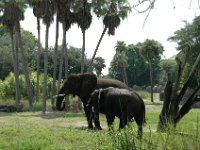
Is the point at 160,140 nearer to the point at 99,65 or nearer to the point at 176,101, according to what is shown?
the point at 176,101

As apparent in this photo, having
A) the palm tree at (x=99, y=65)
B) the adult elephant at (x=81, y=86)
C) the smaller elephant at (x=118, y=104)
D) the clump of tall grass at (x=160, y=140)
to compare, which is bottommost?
the clump of tall grass at (x=160, y=140)

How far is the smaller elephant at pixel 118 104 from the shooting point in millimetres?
13552

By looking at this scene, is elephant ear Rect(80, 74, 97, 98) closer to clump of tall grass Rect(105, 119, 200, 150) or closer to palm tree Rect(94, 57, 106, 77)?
clump of tall grass Rect(105, 119, 200, 150)

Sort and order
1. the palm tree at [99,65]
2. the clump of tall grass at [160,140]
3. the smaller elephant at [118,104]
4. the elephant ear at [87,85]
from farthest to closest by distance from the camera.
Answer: the palm tree at [99,65]
the elephant ear at [87,85]
the smaller elephant at [118,104]
the clump of tall grass at [160,140]

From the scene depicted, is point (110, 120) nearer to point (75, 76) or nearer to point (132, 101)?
point (132, 101)

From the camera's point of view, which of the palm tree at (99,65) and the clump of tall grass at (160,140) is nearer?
the clump of tall grass at (160,140)

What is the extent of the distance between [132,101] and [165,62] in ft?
315

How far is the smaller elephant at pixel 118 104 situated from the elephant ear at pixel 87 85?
396 centimetres

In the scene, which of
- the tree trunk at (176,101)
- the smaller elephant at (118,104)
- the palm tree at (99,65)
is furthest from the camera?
the palm tree at (99,65)

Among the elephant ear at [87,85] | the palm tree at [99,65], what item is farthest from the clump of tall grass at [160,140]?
the palm tree at [99,65]

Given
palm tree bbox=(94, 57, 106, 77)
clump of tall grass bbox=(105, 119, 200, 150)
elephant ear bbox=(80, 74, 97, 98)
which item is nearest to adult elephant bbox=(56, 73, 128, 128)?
elephant ear bbox=(80, 74, 97, 98)

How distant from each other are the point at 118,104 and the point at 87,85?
15.9 ft

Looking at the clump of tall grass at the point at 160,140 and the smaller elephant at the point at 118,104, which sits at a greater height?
the smaller elephant at the point at 118,104

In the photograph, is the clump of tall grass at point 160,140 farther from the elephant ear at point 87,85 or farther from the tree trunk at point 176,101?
the elephant ear at point 87,85
